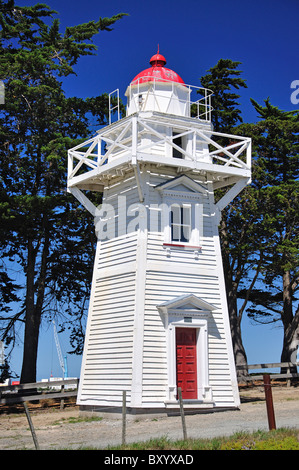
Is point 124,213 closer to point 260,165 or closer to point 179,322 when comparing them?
point 179,322

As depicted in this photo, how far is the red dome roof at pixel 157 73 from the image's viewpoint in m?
23.7

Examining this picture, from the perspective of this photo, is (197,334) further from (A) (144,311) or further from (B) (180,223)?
(B) (180,223)

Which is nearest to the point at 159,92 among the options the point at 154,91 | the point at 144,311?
the point at 154,91

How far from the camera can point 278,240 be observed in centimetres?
3369

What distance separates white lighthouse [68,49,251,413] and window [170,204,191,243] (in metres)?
0.03

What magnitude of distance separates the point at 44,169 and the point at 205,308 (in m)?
11.5

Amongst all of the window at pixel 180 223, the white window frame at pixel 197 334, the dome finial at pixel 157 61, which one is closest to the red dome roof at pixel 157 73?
the dome finial at pixel 157 61

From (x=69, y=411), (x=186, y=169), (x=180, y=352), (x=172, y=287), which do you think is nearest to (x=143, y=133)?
(x=186, y=169)

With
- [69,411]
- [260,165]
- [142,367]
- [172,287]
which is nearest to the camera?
[142,367]

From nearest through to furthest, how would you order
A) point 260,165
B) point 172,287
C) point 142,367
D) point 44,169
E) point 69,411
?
point 142,367 < point 172,287 < point 69,411 < point 44,169 < point 260,165

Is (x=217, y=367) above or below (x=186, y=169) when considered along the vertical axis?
below

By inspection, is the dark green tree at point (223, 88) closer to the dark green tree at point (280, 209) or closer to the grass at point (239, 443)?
the dark green tree at point (280, 209)

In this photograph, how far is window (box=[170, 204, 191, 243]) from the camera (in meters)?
22.6

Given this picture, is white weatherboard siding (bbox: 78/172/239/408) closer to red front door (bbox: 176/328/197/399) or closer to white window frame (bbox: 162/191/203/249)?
white window frame (bbox: 162/191/203/249)
